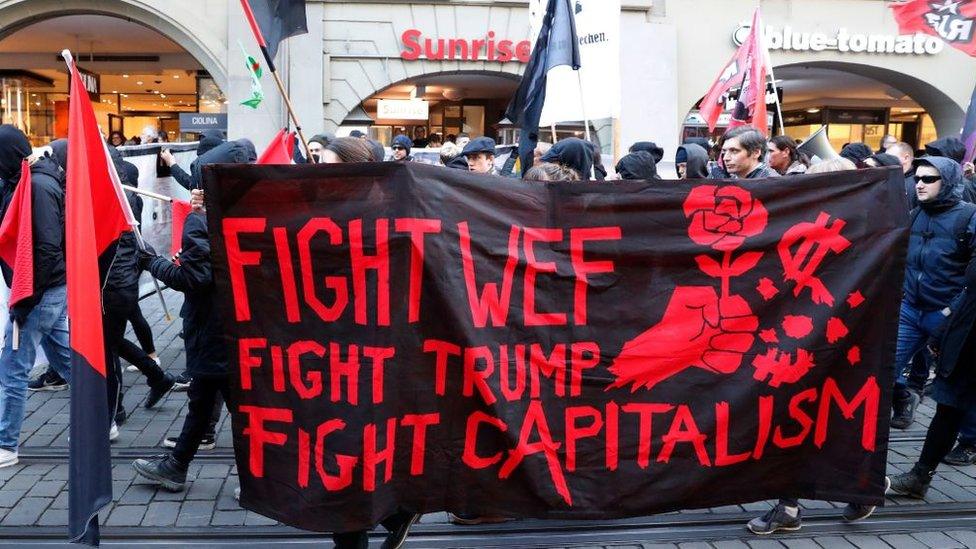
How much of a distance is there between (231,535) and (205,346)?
99 centimetres

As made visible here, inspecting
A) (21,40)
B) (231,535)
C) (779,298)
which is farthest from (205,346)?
(21,40)

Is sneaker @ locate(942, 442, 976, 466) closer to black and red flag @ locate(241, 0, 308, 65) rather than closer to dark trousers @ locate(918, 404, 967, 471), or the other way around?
dark trousers @ locate(918, 404, 967, 471)

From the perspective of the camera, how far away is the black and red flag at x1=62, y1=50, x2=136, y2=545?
10.7 ft

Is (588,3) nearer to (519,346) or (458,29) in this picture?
(519,346)

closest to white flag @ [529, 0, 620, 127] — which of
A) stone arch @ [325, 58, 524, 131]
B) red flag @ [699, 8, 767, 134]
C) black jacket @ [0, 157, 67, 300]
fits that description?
red flag @ [699, 8, 767, 134]

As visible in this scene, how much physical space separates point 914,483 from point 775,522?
1105mm

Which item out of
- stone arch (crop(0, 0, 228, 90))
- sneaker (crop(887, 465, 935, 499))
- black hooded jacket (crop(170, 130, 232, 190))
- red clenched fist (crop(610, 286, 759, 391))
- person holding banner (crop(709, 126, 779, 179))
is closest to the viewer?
red clenched fist (crop(610, 286, 759, 391))

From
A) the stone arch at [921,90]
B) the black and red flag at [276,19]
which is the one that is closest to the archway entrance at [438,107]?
the stone arch at [921,90]

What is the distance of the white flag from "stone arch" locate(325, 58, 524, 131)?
388 inches

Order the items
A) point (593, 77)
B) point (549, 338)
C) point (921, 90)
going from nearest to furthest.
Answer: point (549, 338)
point (593, 77)
point (921, 90)

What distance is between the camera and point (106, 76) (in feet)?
70.1

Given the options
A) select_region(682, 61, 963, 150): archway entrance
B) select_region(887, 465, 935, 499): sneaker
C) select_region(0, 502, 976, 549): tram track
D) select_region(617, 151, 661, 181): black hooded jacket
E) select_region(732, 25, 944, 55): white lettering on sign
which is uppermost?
select_region(732, 25, 944, 55): white lettering on sign

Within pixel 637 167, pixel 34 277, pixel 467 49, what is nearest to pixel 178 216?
pixel 34 277

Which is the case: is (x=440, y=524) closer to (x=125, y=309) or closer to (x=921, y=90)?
(x=125, y=309)
